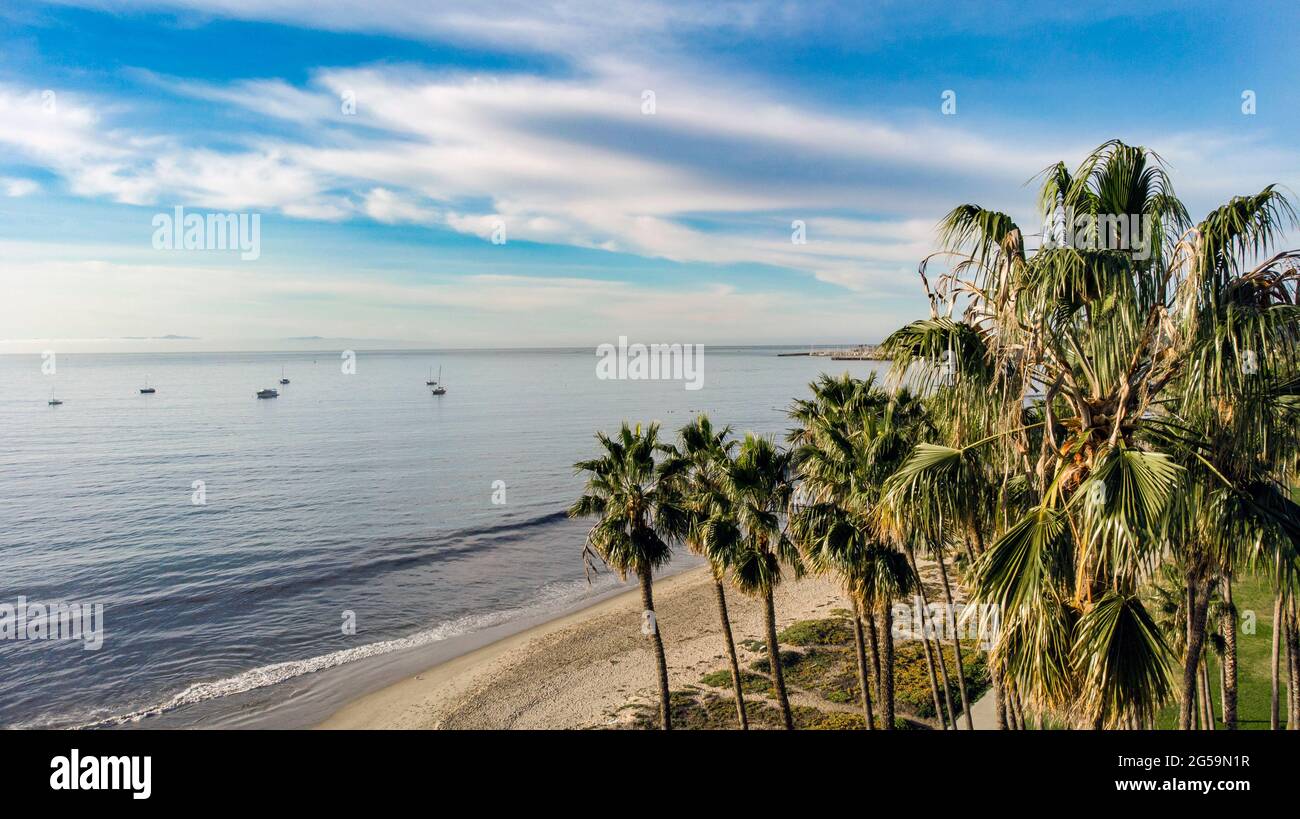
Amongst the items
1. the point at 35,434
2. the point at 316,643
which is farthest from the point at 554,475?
the point at 35,434

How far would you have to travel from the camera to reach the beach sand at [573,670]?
28.8 meters

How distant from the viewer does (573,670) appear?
109 ft

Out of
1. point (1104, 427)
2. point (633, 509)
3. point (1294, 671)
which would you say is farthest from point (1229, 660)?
point (1104, 427)

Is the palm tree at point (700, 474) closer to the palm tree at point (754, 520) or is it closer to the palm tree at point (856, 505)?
the palm tree at point (754, 520)

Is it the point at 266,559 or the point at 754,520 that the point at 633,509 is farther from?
the point at 266,559

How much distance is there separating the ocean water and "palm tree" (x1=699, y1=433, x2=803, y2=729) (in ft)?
64.9

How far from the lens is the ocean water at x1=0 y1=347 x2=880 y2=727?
31953mm

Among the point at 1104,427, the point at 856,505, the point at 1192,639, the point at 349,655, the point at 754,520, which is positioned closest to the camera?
the point at 1104,427

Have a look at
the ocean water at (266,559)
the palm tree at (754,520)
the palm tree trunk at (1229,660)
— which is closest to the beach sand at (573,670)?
the ocean water at (266,559)

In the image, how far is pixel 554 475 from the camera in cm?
7719

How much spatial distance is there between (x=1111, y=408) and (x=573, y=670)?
30269 mm
